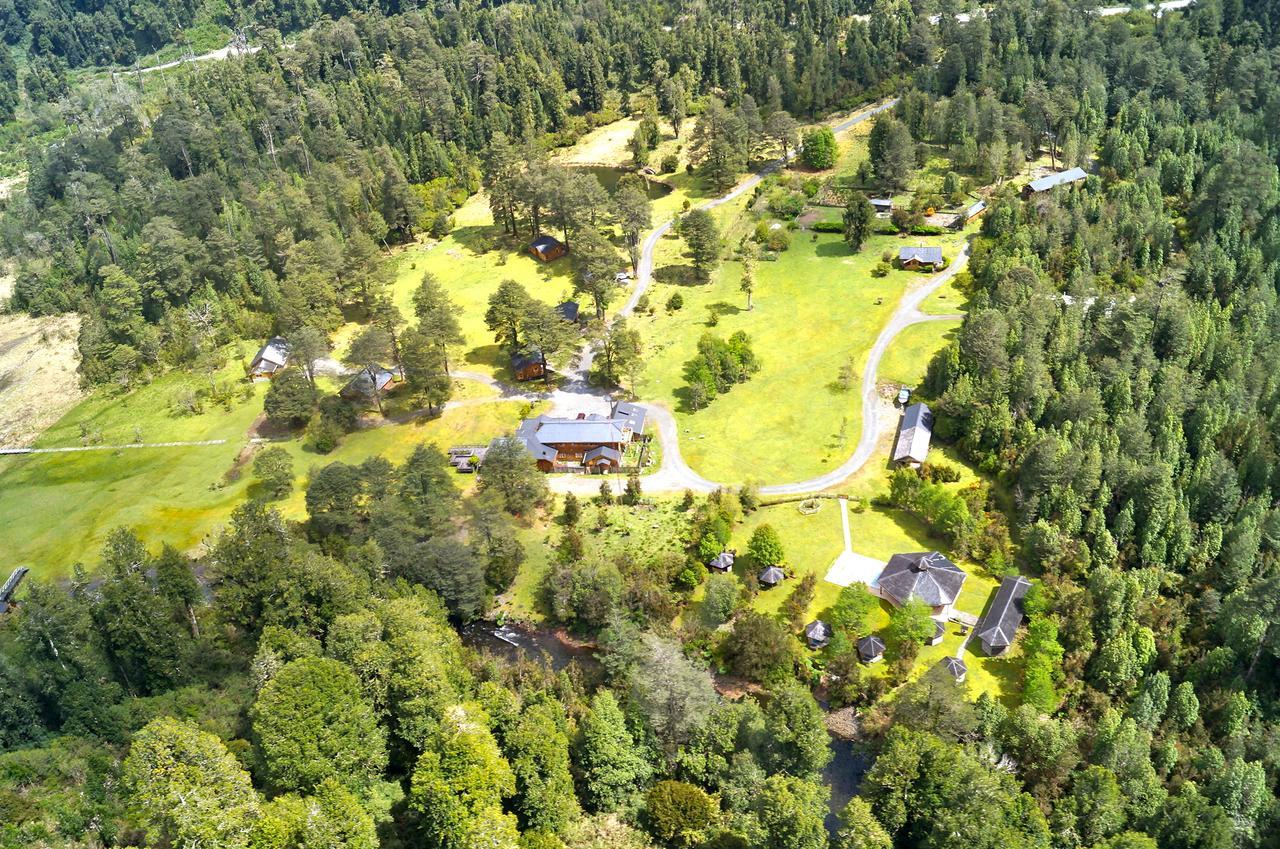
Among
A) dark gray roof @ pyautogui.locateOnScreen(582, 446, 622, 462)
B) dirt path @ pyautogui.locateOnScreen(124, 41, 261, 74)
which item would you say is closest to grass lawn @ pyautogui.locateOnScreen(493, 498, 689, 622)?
dark gray roof @ pyautogui.locateOnScreen(582, 446, 622, 462)

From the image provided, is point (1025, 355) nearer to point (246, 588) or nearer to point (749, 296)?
point (749, 296)

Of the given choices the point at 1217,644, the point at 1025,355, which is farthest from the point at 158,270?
the point at 1217,644

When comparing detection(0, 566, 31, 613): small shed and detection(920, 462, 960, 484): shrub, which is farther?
detection(920, 462, 960, 484): shrub

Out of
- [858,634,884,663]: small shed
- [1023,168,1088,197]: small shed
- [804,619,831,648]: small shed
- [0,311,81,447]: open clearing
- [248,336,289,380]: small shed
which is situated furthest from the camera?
[1023,168,1088,197]: small shed

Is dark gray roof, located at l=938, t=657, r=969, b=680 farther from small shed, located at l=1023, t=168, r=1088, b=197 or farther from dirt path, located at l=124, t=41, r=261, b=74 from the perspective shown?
dirt path, located at l=124, t=41, r=261, b=74

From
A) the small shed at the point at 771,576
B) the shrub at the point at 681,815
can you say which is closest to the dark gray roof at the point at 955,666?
the small shed at the point at 771,576

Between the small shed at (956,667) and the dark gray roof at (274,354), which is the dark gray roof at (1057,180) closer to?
the small shed at (956,667)
